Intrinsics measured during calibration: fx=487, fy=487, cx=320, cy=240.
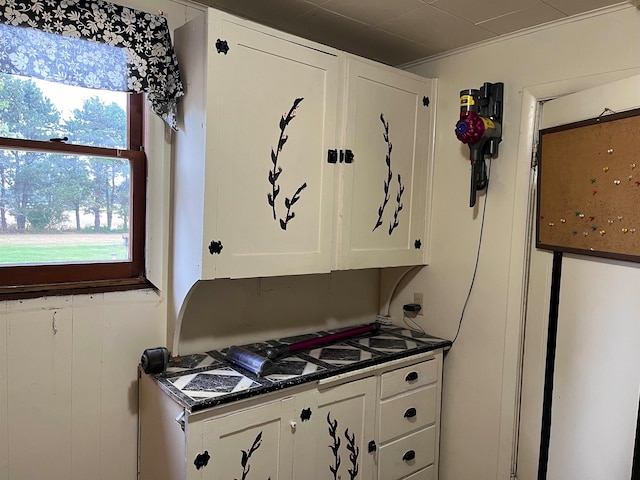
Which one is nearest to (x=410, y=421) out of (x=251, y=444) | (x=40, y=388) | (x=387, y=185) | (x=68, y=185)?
(x=251, y=444)

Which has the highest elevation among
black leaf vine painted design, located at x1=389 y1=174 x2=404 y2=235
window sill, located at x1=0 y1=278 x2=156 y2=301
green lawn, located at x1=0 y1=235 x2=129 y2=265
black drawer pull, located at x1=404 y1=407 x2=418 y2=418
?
black leaf vine painted design, located at x1=389 y1=174 x2=404 y2=235

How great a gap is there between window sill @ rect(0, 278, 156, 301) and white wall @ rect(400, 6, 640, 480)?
58.1 inches

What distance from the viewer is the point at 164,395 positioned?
179 centimetres

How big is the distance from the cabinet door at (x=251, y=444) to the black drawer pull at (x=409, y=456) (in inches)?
27.5

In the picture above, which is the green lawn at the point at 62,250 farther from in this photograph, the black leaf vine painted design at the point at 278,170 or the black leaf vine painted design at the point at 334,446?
the black leaf vine painted design at the point at 334,446

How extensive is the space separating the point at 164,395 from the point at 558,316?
1620 millimetres

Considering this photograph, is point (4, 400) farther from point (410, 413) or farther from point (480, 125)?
point (480, 125)

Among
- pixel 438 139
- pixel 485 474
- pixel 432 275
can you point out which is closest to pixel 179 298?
pixel 432 275

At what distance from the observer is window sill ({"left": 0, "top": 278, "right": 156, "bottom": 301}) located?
1723 mm

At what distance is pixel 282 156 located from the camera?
1.97 metres

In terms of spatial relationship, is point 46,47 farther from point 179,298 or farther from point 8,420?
point 8,420

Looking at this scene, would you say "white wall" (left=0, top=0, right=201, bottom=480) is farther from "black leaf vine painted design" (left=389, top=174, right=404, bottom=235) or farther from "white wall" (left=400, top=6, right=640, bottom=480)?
"white wall" (left=400, top=6, right=640, bottom=480)

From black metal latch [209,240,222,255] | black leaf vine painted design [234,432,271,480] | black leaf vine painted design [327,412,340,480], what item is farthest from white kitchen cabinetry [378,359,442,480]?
black metal latch [209,240,222,255]

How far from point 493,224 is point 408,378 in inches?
33.0
